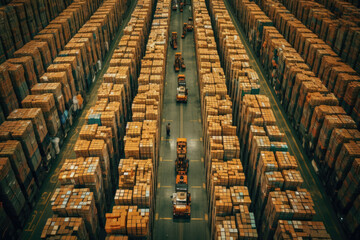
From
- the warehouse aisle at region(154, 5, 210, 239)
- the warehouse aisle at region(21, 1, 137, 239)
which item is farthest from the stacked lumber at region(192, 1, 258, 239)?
the warehouse aisle at region(21, 1, 137, 239)

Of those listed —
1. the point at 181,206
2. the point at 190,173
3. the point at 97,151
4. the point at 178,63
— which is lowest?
the point at 190,173

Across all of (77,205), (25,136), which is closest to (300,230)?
(77,205)

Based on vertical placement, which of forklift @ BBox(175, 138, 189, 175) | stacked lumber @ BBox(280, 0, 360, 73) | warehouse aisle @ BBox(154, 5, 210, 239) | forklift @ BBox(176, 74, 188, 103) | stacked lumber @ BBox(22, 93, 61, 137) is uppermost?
stacked lumber @ BBox(280, 0, 360, 73)

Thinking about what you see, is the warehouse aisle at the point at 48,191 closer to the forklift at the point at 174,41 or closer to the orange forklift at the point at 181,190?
the orange forklift at the point at 181,190

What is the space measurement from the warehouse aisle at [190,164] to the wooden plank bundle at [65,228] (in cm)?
468

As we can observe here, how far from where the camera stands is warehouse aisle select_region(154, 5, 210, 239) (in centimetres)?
1588

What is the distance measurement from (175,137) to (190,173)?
150 inches

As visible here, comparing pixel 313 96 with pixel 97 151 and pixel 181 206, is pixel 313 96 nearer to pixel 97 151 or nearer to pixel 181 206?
pixel 181 206

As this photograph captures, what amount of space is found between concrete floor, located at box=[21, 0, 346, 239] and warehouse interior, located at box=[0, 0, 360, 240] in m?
0.09

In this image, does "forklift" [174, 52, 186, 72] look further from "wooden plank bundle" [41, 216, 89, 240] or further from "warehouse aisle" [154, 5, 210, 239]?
"wooden plank bundle" [41, 216, 89, 240]

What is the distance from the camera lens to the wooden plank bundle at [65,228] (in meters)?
11.9

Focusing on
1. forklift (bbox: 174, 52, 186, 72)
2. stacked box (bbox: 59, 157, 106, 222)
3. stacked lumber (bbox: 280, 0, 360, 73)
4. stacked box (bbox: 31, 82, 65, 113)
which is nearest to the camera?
stacked box (bbox: 59, 157, 106, 222)

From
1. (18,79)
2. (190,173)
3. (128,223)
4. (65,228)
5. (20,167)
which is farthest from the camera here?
(18,79)

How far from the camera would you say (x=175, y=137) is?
22125 millimetres
